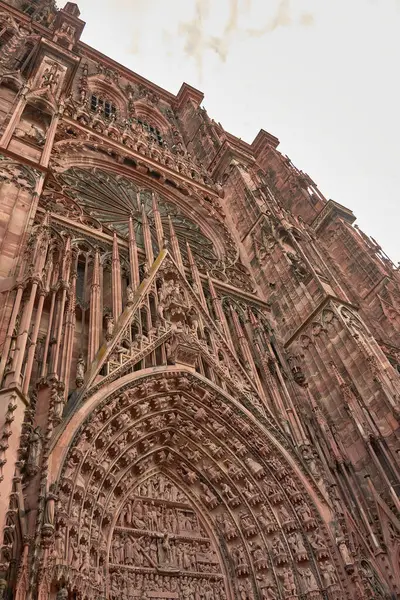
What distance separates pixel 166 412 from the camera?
6906 millimetres

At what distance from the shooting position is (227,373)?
764 cm

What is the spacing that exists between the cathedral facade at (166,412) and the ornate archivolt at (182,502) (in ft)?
0.07

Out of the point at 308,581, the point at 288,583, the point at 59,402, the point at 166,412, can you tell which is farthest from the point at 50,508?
the point at 308,581

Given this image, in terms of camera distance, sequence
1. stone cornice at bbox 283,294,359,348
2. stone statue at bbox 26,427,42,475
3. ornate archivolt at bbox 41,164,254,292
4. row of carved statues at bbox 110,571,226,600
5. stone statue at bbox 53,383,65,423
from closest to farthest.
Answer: stone statue at bbox 26,427,42,475 < stone statue at bbox 53,383,65,423 < row of carved statues at bbox 110,571,226,600 < stone cornice at bbox 283,294,359,348 < ornate archivolt at bbox 41,164,254,292

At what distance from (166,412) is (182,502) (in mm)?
1223

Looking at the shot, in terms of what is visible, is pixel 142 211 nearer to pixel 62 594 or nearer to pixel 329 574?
pixel 329 574

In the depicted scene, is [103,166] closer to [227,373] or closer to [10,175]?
[10,175]

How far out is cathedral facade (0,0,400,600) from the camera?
493 cm

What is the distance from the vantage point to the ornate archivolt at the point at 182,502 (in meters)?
5.26

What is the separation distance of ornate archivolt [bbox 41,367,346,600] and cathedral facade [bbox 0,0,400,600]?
0.9 inches

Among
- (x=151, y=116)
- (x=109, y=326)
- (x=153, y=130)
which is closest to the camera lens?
(x=109, y=326)

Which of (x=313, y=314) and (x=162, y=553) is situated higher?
(x=313, y=314)

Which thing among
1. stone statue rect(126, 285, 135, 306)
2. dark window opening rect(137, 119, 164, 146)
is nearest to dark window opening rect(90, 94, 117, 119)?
dark window opening rect(137, 119, 164, 146)

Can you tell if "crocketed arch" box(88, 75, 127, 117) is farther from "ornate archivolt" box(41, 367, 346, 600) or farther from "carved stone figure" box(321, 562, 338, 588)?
"carved stone figure" box(321, 562, 338, 588)
